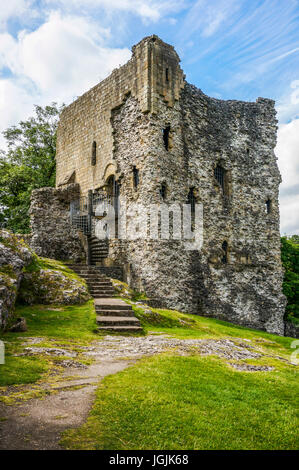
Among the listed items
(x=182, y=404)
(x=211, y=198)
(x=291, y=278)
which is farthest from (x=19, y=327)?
(x=291, y=278)

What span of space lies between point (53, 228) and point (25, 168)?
1505 cm

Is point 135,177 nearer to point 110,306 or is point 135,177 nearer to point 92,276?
point 92,276

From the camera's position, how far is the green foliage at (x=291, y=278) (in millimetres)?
24542

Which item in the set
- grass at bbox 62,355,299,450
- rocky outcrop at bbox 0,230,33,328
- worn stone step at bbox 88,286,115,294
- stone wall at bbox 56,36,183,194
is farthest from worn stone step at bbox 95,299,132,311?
stone wall at bbox 56,36,183,194

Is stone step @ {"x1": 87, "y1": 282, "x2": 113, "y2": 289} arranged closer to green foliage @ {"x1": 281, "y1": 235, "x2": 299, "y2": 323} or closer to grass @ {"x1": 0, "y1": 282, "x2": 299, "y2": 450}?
grass @ {"x1": 0, "y1": 282, "x2": 299, "y2": 450}

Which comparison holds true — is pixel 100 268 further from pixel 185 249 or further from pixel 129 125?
pixel 129 125

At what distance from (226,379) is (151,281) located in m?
10.6

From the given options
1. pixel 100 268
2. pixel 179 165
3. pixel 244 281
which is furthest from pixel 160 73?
pixel 244 281

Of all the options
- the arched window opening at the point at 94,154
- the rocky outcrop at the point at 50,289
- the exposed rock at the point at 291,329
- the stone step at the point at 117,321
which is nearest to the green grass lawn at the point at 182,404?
the stone step at the point at 117,321

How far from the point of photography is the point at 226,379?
266 inches

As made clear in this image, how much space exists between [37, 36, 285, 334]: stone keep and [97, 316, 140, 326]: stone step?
5.65 meters

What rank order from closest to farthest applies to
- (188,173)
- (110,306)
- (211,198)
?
(110,306)
(188,173)
(211,198)

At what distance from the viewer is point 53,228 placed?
1881 cm

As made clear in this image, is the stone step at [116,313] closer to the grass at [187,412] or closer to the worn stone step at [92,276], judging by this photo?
the worn stone step at [92,276]
